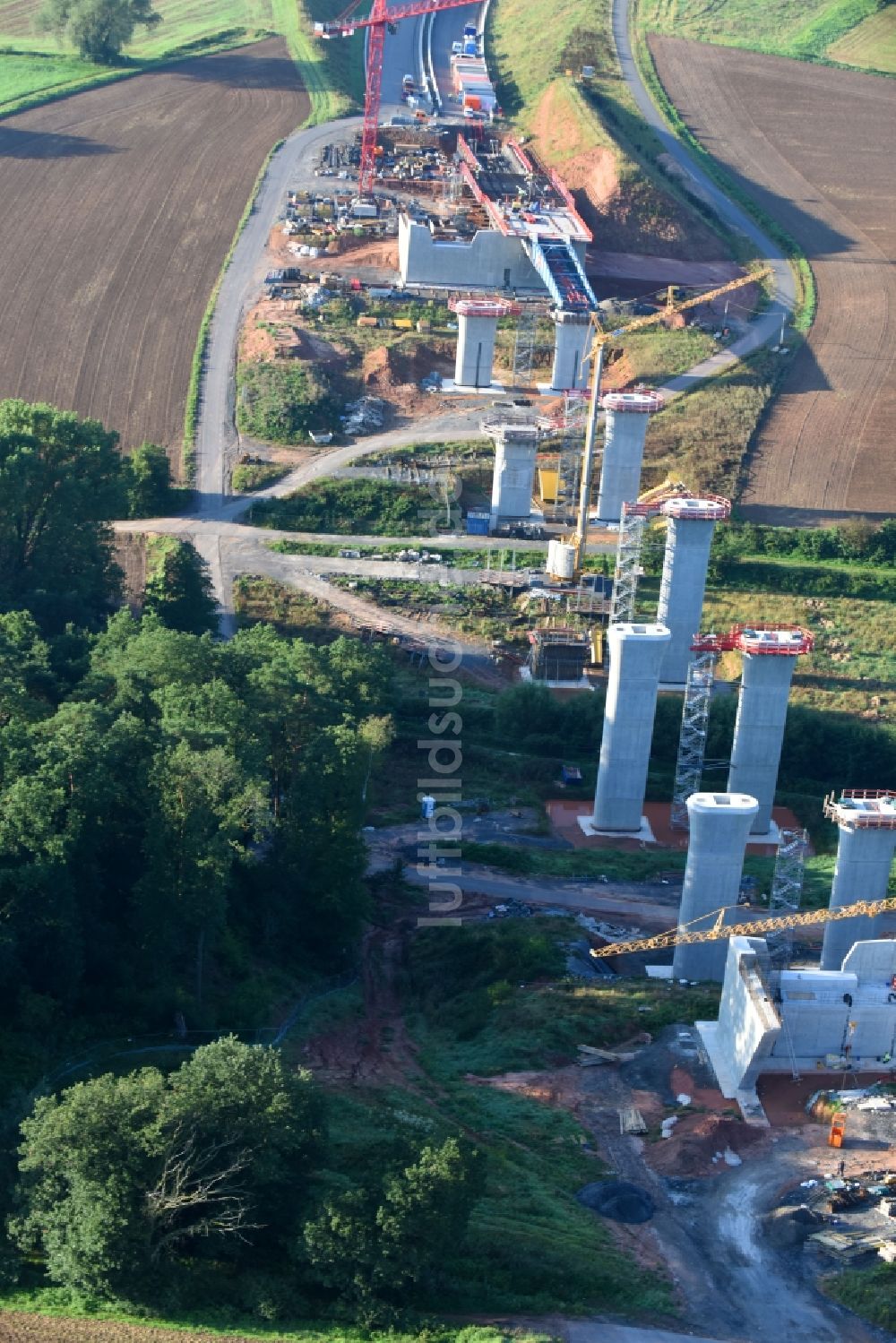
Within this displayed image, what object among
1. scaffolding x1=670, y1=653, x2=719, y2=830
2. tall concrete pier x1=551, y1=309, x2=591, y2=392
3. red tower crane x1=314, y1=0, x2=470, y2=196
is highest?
red tower crane x1=314, y1=0, x2=470, y2=196

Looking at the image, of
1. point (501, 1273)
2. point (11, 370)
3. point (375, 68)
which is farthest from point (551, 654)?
point (375, 68)

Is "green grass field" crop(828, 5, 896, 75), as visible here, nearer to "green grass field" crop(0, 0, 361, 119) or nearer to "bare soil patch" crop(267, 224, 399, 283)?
"green grass field" crop(0, 0, 361, 119)

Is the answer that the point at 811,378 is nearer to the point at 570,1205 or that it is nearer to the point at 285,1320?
the point at 570,1205

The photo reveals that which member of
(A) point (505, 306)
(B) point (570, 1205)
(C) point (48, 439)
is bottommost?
(B) point (570, 1205)

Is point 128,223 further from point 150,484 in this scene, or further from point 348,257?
point 150,484

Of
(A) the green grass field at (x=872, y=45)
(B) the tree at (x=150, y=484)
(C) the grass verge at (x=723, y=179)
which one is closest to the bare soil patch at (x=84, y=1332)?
(B) the tree at (x=150, y=484)

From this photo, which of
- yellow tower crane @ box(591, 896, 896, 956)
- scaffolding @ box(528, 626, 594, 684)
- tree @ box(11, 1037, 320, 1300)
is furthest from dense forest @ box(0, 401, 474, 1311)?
scaffolding @ box(528, 626, 594, 684)
